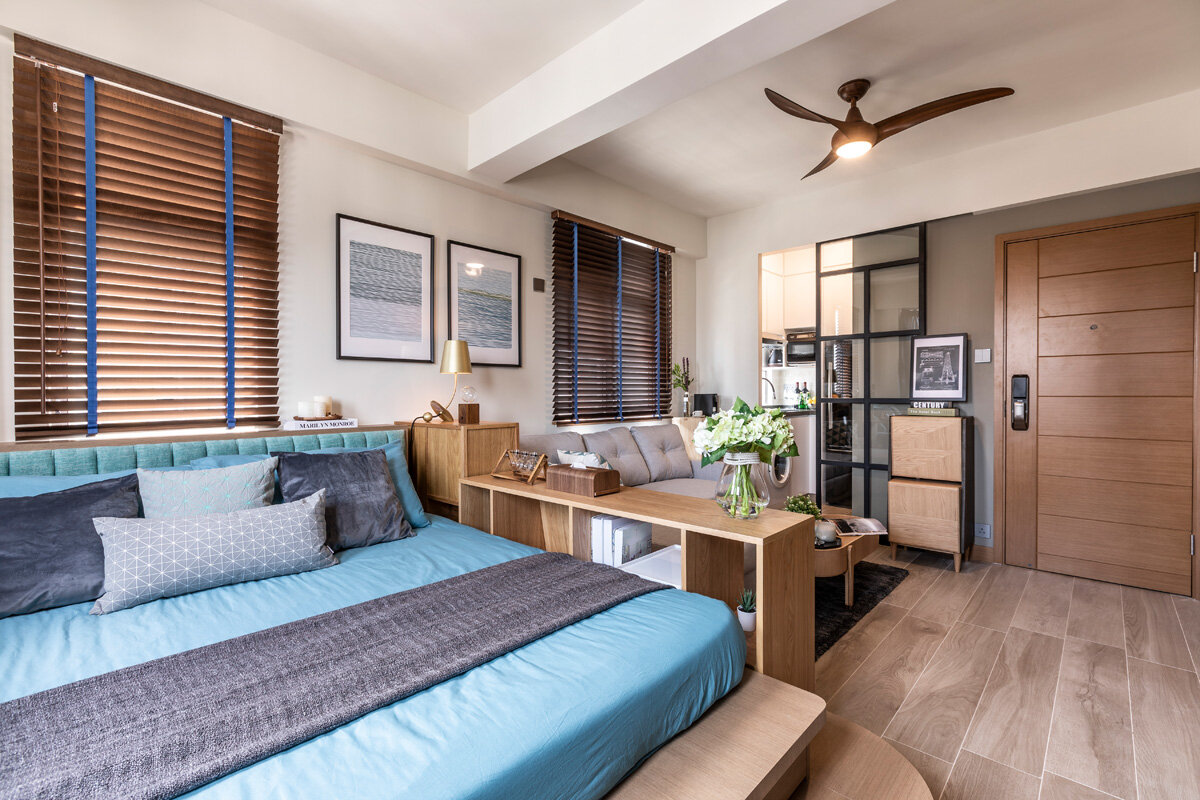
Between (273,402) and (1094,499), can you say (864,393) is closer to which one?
(1094,499)

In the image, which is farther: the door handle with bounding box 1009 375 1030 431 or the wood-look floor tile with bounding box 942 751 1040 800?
the door handle with bounding box 1009 375 1030 431

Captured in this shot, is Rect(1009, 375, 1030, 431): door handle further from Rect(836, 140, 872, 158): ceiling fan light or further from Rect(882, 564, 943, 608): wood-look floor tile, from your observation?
Rect(836, 140, 872, 158): ceiling fan light

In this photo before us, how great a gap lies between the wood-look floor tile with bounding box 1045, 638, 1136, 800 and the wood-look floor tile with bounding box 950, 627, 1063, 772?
Result: 4 cm

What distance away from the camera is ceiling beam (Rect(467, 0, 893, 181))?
2004mm

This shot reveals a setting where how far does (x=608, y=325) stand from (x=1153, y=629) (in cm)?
370

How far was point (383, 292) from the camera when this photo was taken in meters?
3.01

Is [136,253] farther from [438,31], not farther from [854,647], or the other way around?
[854,647]

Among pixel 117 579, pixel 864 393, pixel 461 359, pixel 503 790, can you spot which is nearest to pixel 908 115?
pixel 864 393

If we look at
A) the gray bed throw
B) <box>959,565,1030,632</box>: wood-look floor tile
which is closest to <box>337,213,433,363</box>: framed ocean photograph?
the gray bed throw

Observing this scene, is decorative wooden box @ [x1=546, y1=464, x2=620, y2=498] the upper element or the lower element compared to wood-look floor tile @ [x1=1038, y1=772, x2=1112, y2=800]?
upper

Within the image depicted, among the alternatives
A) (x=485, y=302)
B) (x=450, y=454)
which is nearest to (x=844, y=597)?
(x=450, y=454)

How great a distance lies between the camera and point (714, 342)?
529 cm

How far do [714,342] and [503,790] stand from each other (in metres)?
4.74

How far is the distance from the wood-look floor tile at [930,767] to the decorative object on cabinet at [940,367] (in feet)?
9.35
